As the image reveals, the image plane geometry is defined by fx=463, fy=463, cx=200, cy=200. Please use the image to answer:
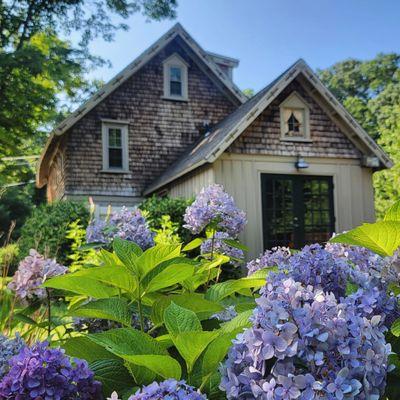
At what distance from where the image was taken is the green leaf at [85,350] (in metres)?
1.23

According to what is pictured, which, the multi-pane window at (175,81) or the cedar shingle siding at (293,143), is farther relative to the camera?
the multi-pane window at (175,81)

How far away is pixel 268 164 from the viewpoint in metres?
12.0

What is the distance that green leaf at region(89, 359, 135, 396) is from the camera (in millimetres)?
1146

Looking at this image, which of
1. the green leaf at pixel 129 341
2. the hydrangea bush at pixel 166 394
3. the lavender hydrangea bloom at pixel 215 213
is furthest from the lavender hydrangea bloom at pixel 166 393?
the lavender hydrangea bloom at pixel 215 213

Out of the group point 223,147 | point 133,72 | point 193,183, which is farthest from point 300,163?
point 133,72

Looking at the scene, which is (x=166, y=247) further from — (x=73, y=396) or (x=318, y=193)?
(x=318, y=193)

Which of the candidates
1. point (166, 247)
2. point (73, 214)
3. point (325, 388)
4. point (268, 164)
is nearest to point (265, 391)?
point (325, 388)

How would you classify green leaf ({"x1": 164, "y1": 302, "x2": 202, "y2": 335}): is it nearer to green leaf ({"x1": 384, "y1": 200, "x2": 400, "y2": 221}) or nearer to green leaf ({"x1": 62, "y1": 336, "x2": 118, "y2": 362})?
green leaf ({"x1": 62, "y1": 336, "x2": 118, "y2": 362})

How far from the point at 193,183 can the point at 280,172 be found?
2.30m

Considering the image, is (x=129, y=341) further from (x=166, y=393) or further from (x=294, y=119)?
(x=294, y=119)

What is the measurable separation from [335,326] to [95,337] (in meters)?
0.50

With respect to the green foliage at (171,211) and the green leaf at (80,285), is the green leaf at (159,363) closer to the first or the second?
the green leaf at (80,285)

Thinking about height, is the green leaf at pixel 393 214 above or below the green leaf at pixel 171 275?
above

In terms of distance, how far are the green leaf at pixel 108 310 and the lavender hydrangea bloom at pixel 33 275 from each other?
3.66ft
